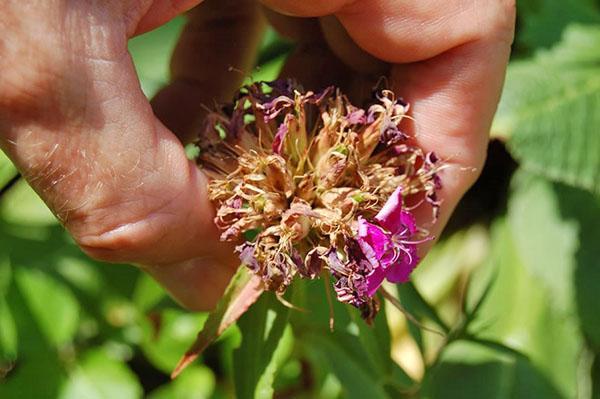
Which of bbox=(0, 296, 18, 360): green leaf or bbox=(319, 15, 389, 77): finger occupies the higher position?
bbox=(319, 15, 389, 77): finger

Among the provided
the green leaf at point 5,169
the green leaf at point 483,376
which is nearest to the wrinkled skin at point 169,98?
the green leaf at point 5,169

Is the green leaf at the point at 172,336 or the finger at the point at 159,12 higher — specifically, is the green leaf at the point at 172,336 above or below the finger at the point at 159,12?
below

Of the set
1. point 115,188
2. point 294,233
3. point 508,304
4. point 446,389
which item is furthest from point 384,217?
point 508,304

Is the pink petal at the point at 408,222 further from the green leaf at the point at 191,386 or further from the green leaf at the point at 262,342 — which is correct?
the green leaf at the point at 191,386

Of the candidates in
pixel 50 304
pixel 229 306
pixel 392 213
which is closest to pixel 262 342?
pixel 229 306

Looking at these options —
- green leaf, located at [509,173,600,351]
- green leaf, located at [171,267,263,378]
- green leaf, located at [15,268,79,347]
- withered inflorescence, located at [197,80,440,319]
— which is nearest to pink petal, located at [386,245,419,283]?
withered inflorescence, located at [197,80,440,319]

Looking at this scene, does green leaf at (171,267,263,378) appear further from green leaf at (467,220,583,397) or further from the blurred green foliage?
green leaf at (467,220,583,397)
